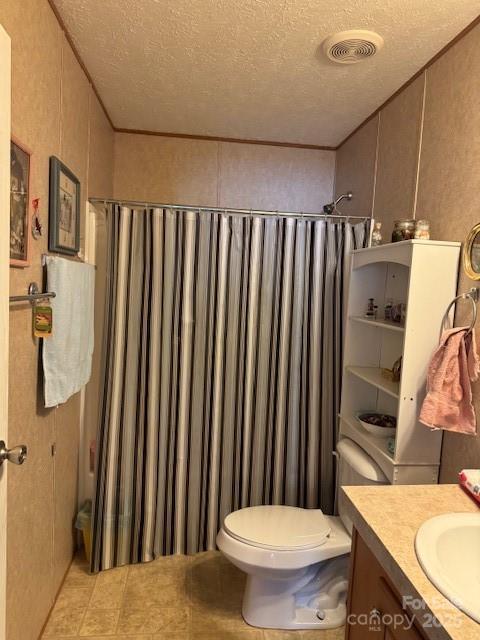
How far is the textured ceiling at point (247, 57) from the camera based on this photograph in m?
1.46

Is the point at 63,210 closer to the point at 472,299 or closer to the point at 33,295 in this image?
the point at 33,295

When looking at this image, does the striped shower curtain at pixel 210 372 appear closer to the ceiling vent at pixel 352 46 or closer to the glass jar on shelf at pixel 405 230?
the glass jar on shelf at pixel 405 230

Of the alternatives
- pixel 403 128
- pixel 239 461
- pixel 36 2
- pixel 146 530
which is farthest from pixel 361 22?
pixel 146 530

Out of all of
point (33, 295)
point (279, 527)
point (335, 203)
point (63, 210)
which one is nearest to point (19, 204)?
point (33, 295)

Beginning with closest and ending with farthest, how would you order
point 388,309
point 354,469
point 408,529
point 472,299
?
point 408,529 → point 472,299 → point 354,469 → point 388,309

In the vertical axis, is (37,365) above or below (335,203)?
below

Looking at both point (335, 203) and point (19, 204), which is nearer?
point (19, 204)

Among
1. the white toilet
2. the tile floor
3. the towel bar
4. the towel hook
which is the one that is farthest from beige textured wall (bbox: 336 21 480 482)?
the towel bar

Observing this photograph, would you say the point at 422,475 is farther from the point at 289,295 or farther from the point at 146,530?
the point at 146,530

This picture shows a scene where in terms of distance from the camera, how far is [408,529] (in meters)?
1.05

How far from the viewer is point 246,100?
2.12 m

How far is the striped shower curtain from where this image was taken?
2086mm

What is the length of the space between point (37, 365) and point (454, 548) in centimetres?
140

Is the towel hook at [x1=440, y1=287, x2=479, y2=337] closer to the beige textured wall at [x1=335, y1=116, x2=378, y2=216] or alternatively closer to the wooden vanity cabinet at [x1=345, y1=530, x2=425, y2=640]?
the wooden vanity cabinet at [x1=345, y1=530, x2=425, y2=640]
